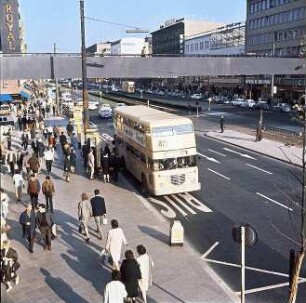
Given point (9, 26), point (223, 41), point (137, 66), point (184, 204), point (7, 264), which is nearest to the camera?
point (7, 264)

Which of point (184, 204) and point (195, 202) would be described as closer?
point (184, 204)

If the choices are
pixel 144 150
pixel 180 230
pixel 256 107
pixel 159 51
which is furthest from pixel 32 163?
pixel 159 51

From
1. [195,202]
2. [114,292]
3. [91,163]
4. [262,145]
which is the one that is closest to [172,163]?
[195,202]

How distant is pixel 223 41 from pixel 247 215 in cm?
11293

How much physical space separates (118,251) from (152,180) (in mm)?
8326

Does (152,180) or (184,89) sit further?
(184,89)

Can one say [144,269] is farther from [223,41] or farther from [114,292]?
[223,41]

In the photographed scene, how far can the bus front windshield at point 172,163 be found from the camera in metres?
20.4

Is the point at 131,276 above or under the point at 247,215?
above

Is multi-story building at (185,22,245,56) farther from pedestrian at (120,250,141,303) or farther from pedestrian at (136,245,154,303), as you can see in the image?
pedestrian at (120,250,141,303)

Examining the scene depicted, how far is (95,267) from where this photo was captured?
42.7 feet

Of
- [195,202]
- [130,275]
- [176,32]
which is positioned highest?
[176,32]

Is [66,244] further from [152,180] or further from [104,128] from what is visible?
[104,128]

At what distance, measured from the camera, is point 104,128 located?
50.1m
